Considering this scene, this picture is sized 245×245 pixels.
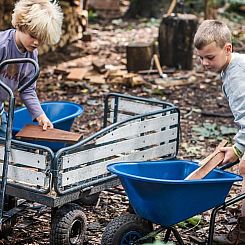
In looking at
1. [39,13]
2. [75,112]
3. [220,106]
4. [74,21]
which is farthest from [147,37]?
[39,13]

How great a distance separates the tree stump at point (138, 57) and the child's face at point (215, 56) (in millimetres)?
5859

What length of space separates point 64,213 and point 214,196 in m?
0.85

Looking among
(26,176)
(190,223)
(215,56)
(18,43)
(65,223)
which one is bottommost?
(190,223)

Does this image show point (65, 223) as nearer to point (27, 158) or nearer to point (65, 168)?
point (65, 168)

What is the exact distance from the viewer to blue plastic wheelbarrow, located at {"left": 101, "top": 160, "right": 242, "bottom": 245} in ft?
11.7

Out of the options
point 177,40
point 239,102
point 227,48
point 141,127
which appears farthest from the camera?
point 177,40

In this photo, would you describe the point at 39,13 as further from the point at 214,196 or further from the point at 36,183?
the point at 214,196

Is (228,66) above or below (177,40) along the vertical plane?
above

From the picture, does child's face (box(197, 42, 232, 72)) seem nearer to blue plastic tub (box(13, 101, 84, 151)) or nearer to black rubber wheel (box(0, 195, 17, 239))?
blue plastic tub (box(13, 101, 84, 151))

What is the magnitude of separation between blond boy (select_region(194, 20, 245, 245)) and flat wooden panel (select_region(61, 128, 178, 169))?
73cm

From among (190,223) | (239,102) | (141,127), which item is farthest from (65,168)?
(190,223)

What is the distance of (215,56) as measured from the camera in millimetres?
3836

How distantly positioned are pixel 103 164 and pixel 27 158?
1.62 feet

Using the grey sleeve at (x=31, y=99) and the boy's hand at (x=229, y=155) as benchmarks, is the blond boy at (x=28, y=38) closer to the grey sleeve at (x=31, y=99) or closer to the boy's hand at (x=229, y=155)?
the grey sleeve at (x=31, y=99)
